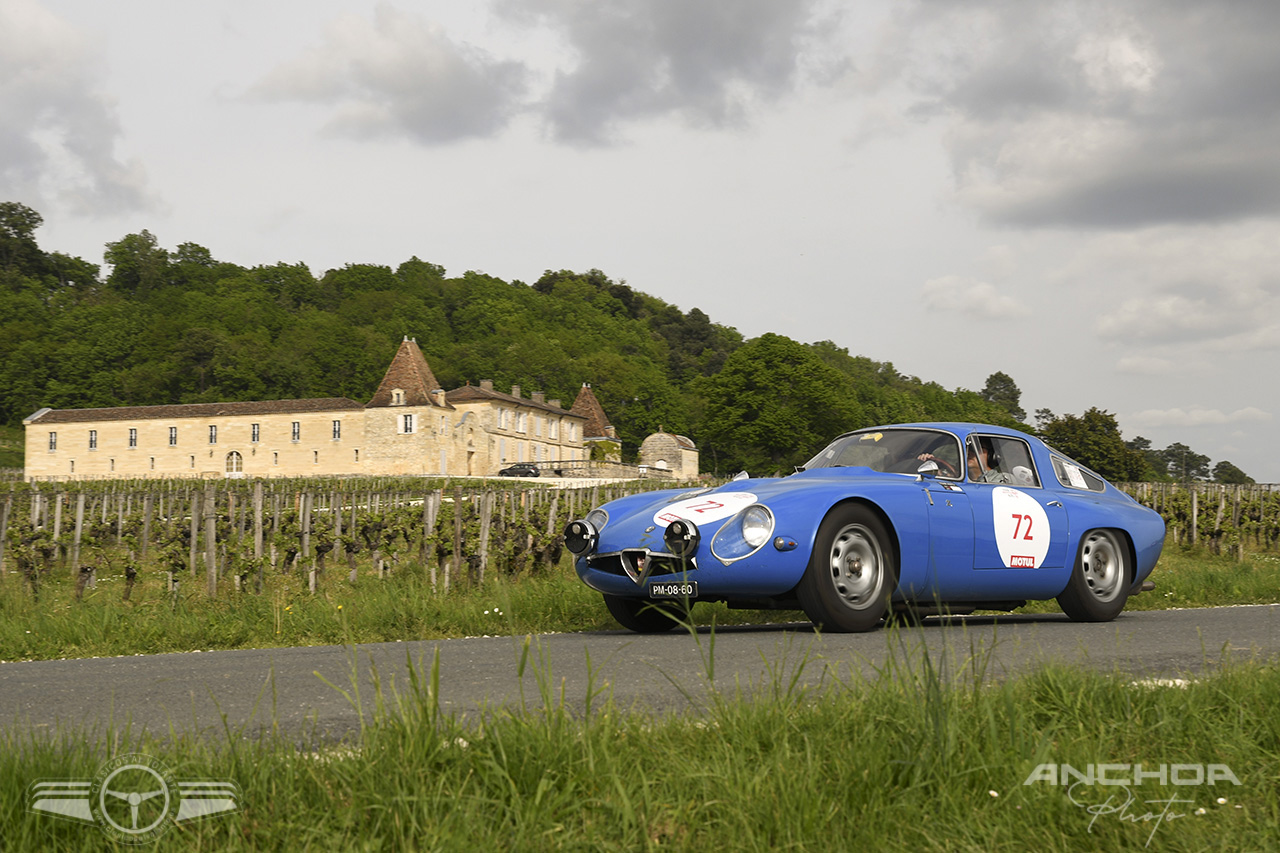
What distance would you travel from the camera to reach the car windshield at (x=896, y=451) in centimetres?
838

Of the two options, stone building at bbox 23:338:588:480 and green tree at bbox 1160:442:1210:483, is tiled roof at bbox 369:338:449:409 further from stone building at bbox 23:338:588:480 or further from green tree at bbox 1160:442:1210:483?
green tree at bbox 1160:442:1210:483

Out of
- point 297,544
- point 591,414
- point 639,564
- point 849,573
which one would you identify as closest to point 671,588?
point 639,564

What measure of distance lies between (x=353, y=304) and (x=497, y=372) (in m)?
27.4

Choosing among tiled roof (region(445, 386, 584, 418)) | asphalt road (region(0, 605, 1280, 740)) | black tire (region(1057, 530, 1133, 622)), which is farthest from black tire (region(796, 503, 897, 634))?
tiled roof (region(445, 386, 584, 418))

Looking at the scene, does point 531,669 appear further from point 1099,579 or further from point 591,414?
point 591,414

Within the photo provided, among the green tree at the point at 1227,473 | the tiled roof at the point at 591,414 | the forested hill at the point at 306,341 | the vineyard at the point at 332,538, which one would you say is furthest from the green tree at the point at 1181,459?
the vineyard at the point at 332,538

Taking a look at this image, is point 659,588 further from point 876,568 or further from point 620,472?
A: point 620,472

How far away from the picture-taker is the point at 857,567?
729 centimetres

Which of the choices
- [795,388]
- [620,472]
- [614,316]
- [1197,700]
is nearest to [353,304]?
[614,316]

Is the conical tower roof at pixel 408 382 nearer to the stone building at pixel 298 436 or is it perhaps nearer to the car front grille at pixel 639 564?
the stone building at pixel 298 436

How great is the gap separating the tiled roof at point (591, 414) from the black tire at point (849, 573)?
114200mm

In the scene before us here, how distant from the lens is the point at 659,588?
281 inches

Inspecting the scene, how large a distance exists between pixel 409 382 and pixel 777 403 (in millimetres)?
33457

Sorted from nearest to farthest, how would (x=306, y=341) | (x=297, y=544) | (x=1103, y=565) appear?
1. (x=1103, y=565)
2. (x=297, y=544)
3. (x=306, y=341)
